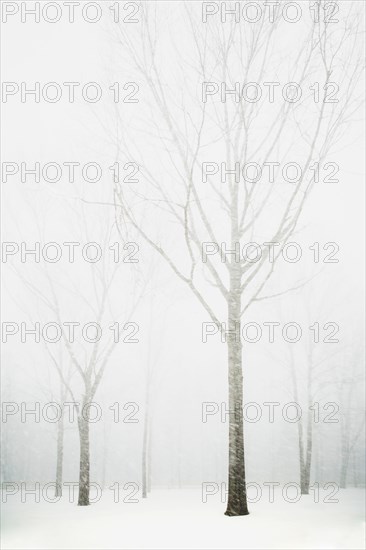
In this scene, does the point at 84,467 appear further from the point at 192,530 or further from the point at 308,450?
the point at 308,450

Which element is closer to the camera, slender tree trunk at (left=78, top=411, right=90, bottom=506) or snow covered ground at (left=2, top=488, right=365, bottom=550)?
snow covered ground at (left=2, top=488, right=365, bottom=550)

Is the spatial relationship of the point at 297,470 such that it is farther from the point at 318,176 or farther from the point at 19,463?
the point at 318,176

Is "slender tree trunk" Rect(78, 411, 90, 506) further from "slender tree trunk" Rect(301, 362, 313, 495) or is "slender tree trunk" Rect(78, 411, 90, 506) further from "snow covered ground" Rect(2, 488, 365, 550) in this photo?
"slender tree trunk" Rect(301, 362, 313, 495)

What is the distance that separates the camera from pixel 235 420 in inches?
244

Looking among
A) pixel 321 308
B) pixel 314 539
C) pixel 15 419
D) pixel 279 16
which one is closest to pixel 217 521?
pixel 314 539

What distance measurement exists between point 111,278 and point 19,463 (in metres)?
43.2

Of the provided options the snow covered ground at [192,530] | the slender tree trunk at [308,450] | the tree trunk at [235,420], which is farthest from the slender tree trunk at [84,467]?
the slender tree trunk at [308,450]

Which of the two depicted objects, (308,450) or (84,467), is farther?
(308,450)

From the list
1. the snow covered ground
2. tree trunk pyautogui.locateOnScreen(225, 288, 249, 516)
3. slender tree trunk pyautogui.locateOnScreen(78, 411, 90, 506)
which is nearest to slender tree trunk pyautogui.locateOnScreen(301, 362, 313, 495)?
slender tree trunk pyautogui.locateOnScreen(78, 411, 90, 506)

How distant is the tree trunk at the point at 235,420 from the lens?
19.7 feet

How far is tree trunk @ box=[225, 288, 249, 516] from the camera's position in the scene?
6004 mm

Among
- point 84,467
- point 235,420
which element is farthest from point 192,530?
point 84,467

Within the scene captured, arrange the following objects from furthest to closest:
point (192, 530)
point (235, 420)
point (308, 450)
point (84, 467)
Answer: point (308, 450), point (84, 467), point (235, 420), point (192, 530)

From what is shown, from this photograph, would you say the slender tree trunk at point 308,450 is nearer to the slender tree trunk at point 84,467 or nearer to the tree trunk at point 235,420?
the slender tree trunk at point 84,467
